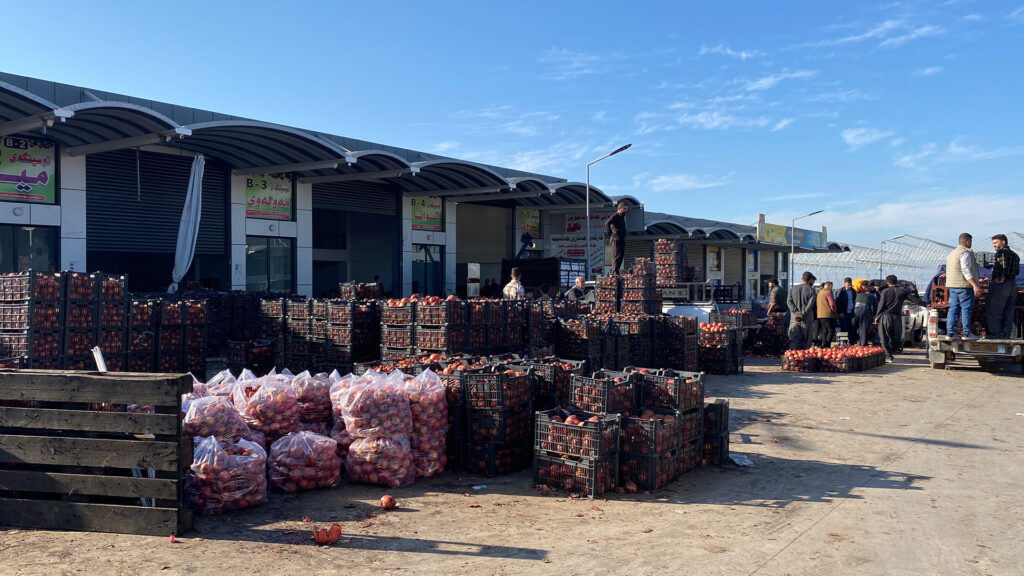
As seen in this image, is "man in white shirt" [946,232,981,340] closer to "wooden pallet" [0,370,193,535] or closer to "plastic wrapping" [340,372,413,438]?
"plastic wrapping" [340,372,413,438]

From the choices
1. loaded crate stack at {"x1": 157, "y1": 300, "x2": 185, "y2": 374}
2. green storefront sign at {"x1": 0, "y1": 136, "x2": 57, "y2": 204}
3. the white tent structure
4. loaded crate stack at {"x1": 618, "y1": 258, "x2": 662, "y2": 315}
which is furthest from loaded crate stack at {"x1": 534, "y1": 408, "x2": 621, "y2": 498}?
the white tent structure

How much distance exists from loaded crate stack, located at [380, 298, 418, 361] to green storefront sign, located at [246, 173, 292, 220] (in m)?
13.9

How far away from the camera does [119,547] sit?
16.2 feet

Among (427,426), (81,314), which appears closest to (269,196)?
Result: (81,314)

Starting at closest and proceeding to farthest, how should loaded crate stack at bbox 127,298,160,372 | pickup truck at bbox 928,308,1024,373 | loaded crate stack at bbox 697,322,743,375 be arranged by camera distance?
loaded crate stack at bbox 127,298,160,372 → pickup truck at bbox 928,308,1024,373 → loaded crate stack at bbox 697,322,743,375

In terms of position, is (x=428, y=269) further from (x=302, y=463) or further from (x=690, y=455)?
(x=302, y=463)

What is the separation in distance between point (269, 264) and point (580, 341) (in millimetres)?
15503

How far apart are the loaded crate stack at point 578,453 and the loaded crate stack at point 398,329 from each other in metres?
4.29

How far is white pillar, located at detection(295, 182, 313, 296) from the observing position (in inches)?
947

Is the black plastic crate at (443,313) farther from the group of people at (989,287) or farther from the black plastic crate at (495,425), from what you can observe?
the group of people at (989,287)

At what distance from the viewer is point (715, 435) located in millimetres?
7457

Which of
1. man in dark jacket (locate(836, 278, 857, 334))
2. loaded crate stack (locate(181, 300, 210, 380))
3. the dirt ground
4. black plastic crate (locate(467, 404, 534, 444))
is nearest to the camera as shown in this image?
the dirt ground

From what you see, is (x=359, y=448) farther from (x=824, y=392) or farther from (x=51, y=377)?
(x=824, y=392)

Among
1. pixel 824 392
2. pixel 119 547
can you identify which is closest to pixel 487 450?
pixel 119 547
